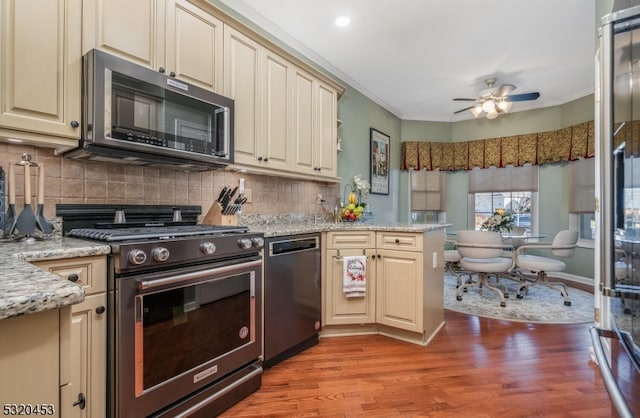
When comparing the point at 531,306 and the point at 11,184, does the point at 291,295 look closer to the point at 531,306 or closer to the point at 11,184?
the point at 11,184

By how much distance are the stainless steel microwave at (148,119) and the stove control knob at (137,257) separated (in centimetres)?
58

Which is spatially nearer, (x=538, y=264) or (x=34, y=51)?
(x=34, y=51)

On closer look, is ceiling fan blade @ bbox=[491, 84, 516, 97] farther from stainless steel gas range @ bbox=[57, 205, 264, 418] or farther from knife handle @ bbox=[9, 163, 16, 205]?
knife handle @ bbox=[9, 163, 16, 205]

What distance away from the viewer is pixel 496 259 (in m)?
3.94

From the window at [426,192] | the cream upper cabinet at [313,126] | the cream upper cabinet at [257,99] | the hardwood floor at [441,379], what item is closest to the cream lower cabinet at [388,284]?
the hardwood floor at [441,379]

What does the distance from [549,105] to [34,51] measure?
20.1 ft

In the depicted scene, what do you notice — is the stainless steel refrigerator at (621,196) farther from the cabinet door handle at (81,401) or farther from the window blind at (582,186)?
the window blind at (582,186)

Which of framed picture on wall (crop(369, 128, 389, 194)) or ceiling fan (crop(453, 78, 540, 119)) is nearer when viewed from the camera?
ceiling fan (crop(453, 78, 540, 119))

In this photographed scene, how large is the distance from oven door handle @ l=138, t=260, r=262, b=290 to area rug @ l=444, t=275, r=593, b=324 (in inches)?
102

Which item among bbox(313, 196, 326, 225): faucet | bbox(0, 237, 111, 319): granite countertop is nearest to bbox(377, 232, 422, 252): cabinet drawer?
bbox(313, 196, 326, 225): faucet

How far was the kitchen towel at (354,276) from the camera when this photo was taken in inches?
107

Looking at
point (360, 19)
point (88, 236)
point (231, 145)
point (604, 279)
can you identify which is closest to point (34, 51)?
point (88, 236)

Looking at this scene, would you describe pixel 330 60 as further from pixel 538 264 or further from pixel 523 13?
pixel 538 264

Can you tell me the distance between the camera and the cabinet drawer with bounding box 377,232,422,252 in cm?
261
